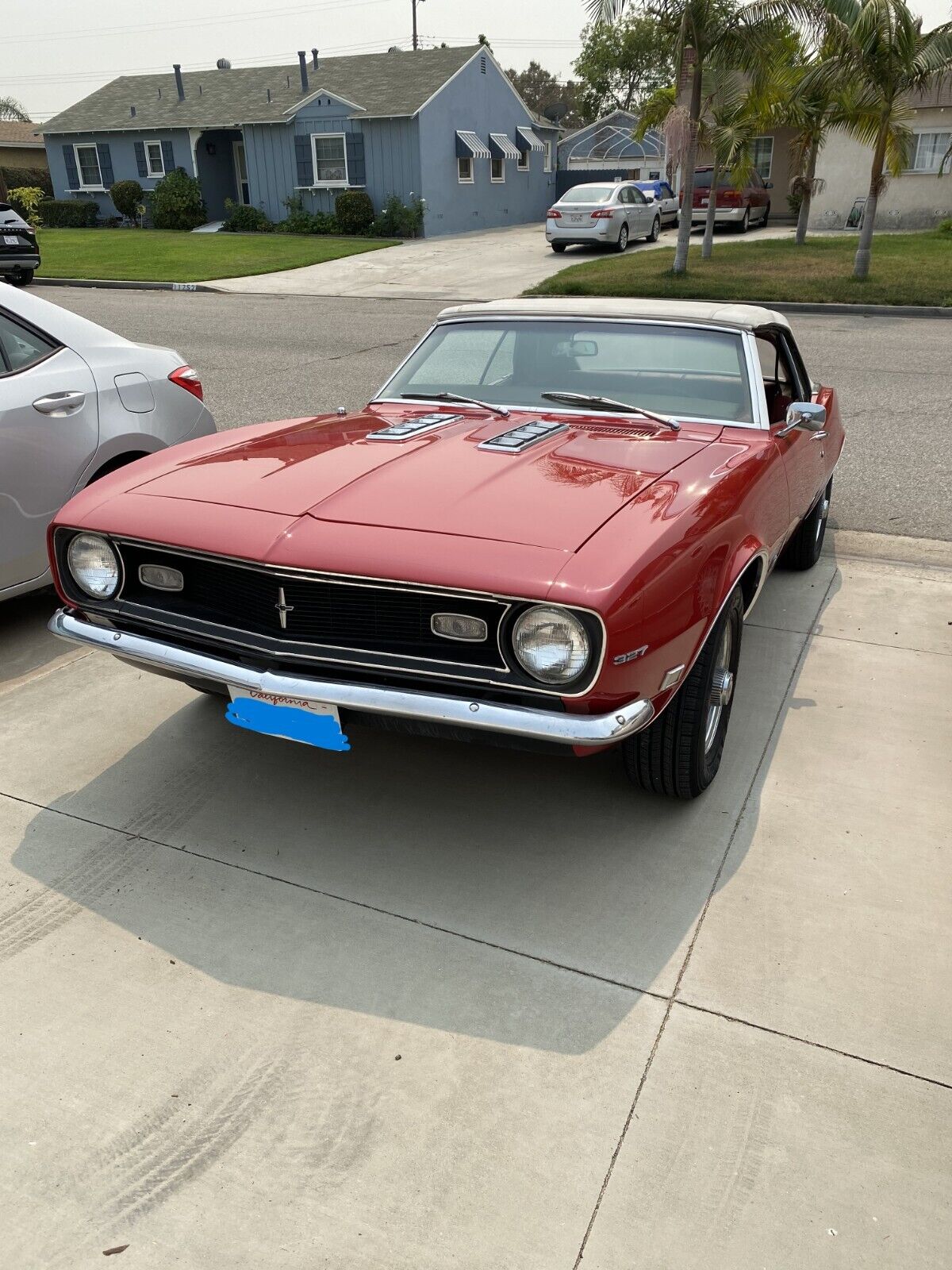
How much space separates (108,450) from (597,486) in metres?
2.72

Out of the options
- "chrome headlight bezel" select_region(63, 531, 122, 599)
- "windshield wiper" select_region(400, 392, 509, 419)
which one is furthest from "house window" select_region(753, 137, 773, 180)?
"chrome headlight bezel" select_region(63, 531, 122, 599)

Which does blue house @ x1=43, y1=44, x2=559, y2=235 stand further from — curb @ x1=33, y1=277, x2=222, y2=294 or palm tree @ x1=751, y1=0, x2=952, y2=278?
palm tree @ x1=751, y1=0, x2=952, y2=278

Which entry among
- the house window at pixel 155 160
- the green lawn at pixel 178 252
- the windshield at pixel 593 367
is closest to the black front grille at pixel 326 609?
the windshield at pixel 593 367

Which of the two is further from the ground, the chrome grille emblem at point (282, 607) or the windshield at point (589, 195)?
the windshield at point (589, 195)

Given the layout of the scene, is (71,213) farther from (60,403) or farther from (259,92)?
(60,403)

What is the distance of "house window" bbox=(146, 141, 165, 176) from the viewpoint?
32.5 metres

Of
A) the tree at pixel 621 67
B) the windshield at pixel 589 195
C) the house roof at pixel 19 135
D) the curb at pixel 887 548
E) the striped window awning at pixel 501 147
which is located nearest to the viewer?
the curb at pixel 887 548

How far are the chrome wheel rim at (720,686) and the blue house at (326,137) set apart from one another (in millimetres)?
27814

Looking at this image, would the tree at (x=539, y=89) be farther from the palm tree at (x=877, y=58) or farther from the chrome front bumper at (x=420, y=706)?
the chrome front bumper at (x=420, y=706)

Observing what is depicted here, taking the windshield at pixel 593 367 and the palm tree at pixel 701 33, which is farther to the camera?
the palm tree at pixel 701 33

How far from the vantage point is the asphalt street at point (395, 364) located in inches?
270

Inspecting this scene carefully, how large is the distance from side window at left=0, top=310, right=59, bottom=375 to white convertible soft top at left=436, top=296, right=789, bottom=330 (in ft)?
5.90

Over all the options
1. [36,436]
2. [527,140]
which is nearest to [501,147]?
[527,140]

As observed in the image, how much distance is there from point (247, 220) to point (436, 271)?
36.5ft
